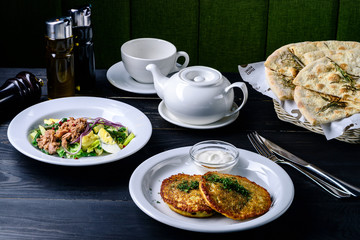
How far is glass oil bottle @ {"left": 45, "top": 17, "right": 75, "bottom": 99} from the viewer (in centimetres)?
145

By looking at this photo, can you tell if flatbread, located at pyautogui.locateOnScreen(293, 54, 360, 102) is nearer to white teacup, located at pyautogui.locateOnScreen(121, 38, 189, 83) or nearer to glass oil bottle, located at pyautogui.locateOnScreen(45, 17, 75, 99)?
white teacup, located at pyautogui.locateOnScreen(121, 38, 189, 83)

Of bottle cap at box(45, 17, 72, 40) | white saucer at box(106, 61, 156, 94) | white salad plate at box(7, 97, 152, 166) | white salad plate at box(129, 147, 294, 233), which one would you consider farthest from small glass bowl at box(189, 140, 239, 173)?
bottle cap at box(45, 17, 72, 40)

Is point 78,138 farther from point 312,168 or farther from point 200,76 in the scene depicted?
point 312,168

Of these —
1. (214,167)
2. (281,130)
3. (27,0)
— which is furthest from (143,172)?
(27,0)

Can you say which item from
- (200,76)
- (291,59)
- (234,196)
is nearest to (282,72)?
(291,59)

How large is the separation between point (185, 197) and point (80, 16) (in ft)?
2.83

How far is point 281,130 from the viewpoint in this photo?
1.45 meters

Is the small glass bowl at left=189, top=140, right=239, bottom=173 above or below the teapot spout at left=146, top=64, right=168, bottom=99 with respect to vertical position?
below

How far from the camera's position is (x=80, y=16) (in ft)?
5.10

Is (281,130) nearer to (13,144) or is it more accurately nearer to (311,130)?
(311,130)

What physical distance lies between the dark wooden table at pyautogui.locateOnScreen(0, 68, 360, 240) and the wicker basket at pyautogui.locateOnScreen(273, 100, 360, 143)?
0.8 inches

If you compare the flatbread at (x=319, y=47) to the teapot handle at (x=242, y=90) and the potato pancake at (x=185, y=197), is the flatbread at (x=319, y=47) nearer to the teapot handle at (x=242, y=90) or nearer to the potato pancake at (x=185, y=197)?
the teapot handle at (x=242, y=90)

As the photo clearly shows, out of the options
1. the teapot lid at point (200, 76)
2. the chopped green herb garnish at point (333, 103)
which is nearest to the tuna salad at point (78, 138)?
the teapot lid at point (200, 76)

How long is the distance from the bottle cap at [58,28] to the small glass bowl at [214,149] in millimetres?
617
